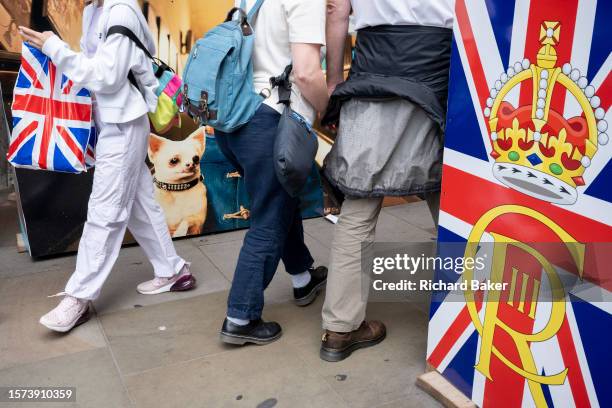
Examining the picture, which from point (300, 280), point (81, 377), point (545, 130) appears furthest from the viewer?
point (300, 280)

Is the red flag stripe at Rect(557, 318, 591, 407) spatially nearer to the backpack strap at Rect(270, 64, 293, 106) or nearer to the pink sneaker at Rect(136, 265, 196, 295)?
the backpack strap at Rect(270, 64, 293, 106)

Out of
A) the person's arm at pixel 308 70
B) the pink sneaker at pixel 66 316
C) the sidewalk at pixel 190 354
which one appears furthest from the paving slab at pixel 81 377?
the person's arm at pixel 308 70

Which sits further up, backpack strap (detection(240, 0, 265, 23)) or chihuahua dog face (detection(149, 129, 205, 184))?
backpack strap (detection(240, 0, 265, 23))

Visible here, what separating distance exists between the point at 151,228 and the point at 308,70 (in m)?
1.47

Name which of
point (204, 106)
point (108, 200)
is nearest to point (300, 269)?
point (108, 200)

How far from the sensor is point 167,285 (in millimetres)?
3555

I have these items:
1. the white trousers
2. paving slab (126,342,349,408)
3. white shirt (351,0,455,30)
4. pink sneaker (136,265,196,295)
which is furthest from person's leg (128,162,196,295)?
white shirt (351,0,455,30)

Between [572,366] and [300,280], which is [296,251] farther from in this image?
[572,366]

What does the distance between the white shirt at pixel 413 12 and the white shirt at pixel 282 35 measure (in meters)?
0.23

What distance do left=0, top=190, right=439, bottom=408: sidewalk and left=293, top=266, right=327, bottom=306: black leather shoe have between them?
0.19 ft

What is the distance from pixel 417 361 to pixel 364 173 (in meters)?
0.93

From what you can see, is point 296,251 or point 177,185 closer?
point 296,251

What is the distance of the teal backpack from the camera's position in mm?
2455

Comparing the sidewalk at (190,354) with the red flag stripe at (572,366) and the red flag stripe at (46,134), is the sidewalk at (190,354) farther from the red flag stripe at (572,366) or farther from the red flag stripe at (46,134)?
the red flag stripe at (46,134)
